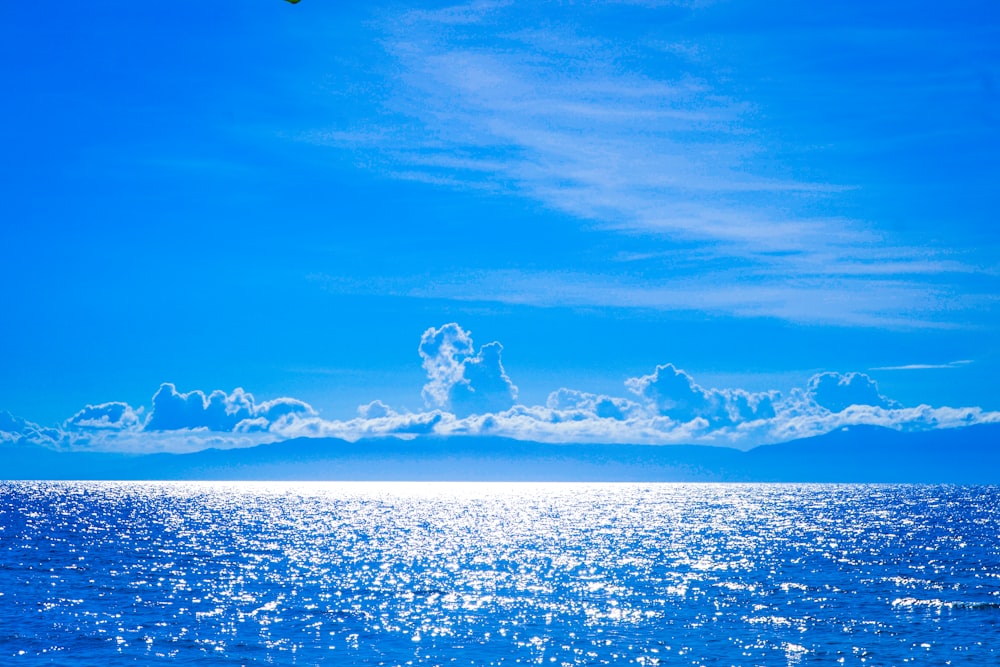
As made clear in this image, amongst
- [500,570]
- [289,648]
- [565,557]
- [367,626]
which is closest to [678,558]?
[565,557]

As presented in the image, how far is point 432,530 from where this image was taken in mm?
177500

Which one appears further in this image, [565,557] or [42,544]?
[42,544]

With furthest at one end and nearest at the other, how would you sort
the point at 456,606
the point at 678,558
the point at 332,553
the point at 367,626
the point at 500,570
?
the point at 332,553 → the point at 678,558 → the point at 500,570 → the point at 456,606 → the point at 367,626

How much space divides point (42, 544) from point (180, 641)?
Result: 81065mm

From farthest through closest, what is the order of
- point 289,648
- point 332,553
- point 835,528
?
point 835,528 < point 332,553 < point 289,648

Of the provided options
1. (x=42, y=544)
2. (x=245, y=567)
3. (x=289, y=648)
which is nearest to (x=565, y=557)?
(x=245, y=567)

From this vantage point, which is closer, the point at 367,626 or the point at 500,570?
the point at 367,626

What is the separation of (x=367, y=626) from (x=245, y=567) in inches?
1633

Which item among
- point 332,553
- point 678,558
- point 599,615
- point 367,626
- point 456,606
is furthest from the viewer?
point 332,553

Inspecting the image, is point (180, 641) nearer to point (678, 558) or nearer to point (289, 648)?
point (289, 648)

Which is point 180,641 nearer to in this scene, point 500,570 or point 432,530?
point 500,570

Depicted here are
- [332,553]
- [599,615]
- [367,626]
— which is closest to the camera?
[367,626]

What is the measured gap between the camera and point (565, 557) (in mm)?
115688

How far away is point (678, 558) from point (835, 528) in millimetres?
73120
